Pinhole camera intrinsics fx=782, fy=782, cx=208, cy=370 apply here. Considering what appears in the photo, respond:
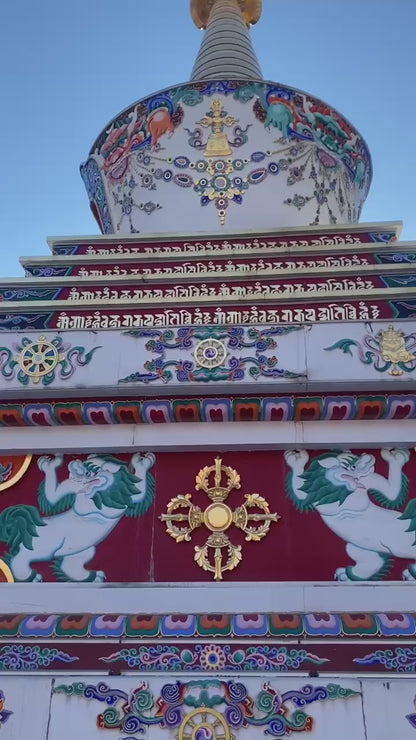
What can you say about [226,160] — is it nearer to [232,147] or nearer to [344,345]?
[232,147]

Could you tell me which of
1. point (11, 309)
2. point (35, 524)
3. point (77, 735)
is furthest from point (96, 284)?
point (77, 735)

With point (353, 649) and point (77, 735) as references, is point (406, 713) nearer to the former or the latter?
point (353, 649)

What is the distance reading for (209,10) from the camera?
11.5m

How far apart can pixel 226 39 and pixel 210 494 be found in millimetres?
7199

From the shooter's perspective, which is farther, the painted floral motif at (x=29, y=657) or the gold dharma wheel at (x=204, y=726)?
the painted floral motif at (x=29, y=657)

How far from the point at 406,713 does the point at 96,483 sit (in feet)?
6.58

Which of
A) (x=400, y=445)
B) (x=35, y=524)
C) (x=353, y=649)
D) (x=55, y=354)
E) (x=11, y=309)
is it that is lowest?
(x=353, y=649)

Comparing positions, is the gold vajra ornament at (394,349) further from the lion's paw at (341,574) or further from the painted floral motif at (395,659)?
the painted floral motif at (395,659)

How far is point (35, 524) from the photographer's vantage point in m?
4.38

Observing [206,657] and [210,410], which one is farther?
[210,410]

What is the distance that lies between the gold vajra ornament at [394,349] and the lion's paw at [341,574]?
113 centimetres

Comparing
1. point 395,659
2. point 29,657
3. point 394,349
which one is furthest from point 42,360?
point 395,659

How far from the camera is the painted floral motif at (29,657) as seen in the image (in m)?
3.86

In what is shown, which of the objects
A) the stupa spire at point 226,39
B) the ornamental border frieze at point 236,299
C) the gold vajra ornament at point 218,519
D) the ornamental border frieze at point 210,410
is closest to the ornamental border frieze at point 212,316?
the ornamental border frieze at point 236,299
